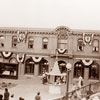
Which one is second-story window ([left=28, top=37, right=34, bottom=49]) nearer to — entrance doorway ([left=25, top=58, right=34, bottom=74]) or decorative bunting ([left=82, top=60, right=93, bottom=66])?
entrance doorway ([left=25, top=58, right=34, bottom=74])

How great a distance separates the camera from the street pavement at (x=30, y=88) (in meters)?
21.7

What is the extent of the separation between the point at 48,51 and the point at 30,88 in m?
6.63

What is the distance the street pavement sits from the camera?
856 inches

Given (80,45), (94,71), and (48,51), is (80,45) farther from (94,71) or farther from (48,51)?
(48,51)

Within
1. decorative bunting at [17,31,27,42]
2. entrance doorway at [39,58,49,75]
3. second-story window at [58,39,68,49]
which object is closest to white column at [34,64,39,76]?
entrance doorway at [39,58,49,75]

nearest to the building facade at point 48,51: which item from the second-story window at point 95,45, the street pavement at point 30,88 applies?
the second-story window at point 95,45

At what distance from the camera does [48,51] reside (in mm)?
30797

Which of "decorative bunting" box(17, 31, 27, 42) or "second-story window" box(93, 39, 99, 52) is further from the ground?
"decorative bunting" box(17, 31, 27, 42)

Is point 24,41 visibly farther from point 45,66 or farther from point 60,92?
point 60,92

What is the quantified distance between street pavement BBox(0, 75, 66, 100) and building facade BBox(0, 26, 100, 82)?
83 cm

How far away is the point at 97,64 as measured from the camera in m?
29.7

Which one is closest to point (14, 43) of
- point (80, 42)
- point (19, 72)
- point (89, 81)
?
point (19, 72)

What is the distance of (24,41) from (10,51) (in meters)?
2.25

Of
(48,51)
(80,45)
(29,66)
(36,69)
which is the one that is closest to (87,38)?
(80,45)
